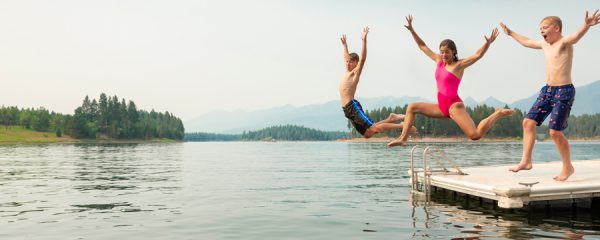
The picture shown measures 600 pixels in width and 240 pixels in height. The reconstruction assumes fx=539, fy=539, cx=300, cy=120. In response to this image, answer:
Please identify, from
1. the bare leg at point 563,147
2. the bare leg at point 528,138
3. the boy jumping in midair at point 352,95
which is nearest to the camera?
the boy jumping in midair at point 352,95

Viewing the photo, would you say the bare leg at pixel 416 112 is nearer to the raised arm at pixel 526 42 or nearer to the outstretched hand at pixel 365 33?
the outstretched hand at pixel 365 33

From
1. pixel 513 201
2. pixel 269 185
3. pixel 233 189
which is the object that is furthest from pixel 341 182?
pixel 513 201

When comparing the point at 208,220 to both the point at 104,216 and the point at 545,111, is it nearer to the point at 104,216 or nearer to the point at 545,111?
the point at 104,216

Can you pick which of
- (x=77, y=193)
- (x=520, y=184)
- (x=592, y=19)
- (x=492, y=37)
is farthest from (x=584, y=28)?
(x=77, y=193)

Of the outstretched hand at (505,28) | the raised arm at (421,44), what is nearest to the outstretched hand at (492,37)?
the raised arm at (421,44)

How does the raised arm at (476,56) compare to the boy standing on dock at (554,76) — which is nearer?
the raised arm at (476,56)

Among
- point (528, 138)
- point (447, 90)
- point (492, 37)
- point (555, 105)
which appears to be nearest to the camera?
point (447, 90)

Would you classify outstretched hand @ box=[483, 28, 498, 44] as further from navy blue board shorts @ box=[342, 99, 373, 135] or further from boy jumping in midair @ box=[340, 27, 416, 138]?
navy blue board shorts @ box=[342, 99, 373, 135]

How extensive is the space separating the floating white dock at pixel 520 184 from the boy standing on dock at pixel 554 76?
6.72ft

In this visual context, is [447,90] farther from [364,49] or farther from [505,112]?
[364,49]

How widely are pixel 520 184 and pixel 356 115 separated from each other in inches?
313

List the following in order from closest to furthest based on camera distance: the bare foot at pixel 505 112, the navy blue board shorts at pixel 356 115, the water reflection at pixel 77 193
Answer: the bare foot at pixel 505 112, the navy blue board shorts at pixel 356 115, the water reflection at pixel 77 193

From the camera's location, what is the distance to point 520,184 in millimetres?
15758

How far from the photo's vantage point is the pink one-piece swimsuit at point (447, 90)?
30.8ft
